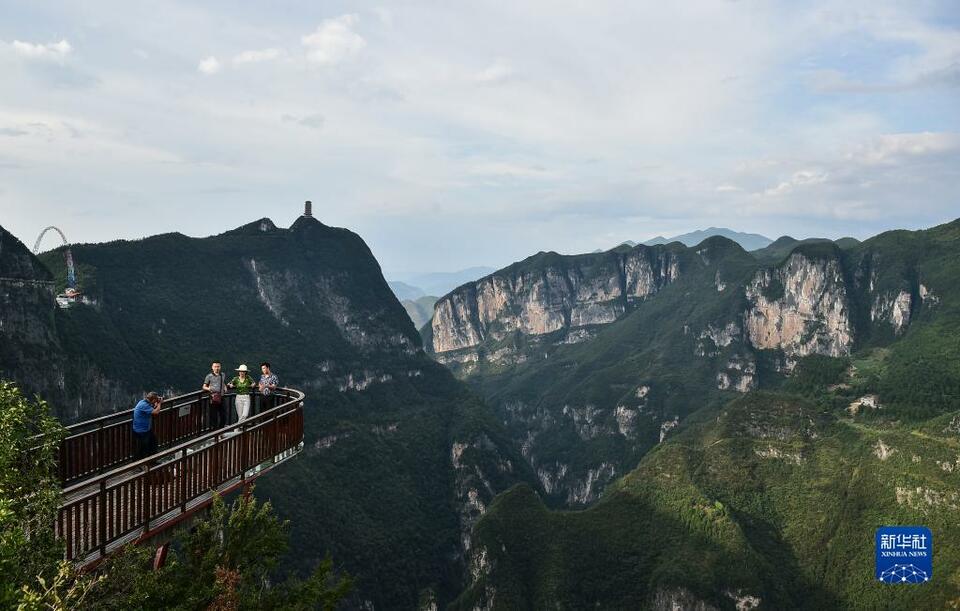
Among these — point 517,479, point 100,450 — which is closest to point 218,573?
point 100,450

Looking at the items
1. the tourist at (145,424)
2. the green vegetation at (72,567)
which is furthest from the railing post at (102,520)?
the tourist at (145,424)

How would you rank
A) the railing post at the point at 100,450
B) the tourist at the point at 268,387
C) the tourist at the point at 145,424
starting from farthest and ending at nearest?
the tourist at the point at 268,387
the railing post at the point at 100,450
the tourist at the point at 145,424

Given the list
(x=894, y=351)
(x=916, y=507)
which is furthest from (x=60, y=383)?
(x=894, y=351)

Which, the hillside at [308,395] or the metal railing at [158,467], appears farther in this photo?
the hillside at [308,395]

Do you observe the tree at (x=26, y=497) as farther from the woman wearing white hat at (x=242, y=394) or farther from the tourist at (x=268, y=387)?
the tourist at (x=268, y=387)

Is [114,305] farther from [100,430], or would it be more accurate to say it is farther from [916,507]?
[916,507]

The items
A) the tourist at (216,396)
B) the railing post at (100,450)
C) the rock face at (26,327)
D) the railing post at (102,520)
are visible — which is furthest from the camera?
the rock face at (26,327)

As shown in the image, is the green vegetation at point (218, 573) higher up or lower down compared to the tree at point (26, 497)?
lower down
